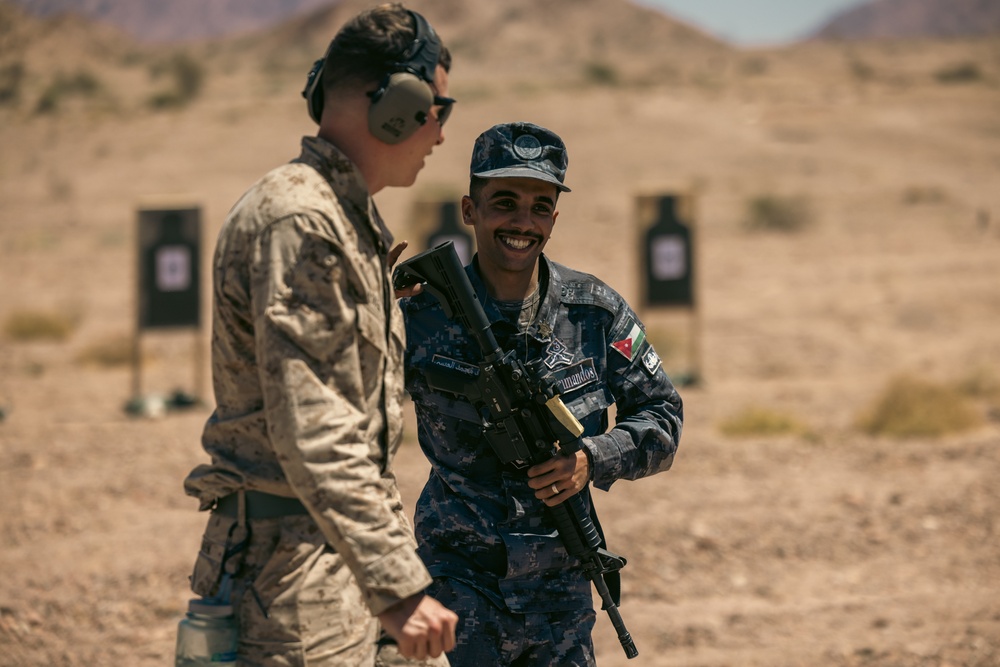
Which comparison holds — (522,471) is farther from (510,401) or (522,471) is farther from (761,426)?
(761,426)

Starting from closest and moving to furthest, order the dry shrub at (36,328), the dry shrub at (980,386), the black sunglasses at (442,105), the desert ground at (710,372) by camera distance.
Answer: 1. the black sunglasses at (442,105)
2. the desert ground at (710,372)
3. the dry shrub at (980,386)
4. the dry shrub at (36,328)

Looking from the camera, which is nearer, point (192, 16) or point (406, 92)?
point (406, 92)

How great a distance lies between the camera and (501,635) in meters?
2.97

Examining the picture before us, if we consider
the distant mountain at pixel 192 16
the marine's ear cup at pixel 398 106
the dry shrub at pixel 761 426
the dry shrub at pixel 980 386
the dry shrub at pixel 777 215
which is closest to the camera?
the marine's ear cup at pixel 398 106

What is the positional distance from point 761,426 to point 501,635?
23.8 feet

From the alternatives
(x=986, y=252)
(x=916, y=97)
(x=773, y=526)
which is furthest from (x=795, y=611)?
(x=916, y=97)

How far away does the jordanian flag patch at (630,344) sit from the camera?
3092mm

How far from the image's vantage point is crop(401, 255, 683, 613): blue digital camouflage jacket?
118 inches

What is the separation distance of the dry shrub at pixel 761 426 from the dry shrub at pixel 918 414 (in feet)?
1.77

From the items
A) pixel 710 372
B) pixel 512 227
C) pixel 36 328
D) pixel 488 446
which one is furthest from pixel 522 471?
pixel 36 328

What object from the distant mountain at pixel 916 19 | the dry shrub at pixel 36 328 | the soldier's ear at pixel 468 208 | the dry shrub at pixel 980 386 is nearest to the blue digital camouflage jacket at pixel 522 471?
the soldier's ear at pixel 468 208

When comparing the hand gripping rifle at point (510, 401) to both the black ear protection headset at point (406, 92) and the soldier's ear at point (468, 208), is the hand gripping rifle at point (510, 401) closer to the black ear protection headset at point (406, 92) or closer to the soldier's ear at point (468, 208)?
the soldier's ear at point (468, 208)

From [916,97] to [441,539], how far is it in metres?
36.1

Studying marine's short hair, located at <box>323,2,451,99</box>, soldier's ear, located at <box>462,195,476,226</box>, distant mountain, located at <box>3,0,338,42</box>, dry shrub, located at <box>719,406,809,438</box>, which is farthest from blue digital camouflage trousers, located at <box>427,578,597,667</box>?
distant mountain, located at <box>3,0,338,42</box>
